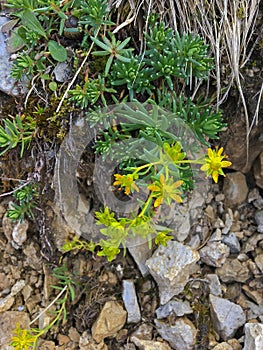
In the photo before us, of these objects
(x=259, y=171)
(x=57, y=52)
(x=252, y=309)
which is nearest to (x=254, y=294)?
(x=252, y=309)

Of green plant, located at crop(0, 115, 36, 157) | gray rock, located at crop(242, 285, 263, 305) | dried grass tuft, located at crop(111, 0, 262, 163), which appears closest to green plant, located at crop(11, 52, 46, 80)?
green plant, located at crop(0, 115, 36, 157)

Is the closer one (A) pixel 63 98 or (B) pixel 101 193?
(A) pixel 63 98

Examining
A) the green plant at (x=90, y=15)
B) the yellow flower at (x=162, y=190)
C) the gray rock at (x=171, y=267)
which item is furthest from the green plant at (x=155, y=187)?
the green plant at (x=90, y=15)

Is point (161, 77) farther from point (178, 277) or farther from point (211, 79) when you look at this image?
point (178, 277)

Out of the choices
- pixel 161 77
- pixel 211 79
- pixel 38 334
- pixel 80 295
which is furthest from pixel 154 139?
pixel 38 334

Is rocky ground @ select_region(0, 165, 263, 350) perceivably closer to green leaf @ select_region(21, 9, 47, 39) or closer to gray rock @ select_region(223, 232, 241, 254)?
gray rock @ select_region(223, 232, 241, 254)

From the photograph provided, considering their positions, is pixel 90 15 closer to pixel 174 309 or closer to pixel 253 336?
pixel 174 309

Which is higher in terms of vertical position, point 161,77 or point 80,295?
point 161,77

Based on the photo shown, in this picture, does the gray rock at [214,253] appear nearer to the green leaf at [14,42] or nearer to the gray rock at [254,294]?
the gray rock at [254,294]
